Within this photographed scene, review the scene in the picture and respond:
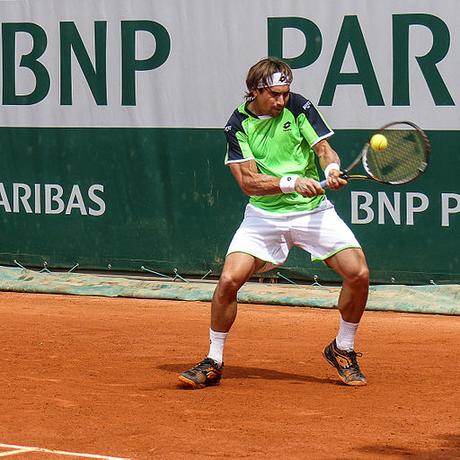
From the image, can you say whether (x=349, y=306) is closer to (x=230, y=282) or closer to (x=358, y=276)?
(x=358, y=276)

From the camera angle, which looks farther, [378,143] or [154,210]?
Answer: [154,210]

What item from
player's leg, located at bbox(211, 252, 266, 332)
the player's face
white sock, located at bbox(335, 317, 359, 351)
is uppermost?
the player's face

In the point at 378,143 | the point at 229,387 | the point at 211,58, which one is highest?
the point at 211,58

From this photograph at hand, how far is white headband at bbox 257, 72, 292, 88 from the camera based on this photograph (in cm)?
685

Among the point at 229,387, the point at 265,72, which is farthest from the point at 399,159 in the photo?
the point at 229,387

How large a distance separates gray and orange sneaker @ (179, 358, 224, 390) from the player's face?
1.34 meters

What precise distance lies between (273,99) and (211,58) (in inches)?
150

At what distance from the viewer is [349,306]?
702 cm

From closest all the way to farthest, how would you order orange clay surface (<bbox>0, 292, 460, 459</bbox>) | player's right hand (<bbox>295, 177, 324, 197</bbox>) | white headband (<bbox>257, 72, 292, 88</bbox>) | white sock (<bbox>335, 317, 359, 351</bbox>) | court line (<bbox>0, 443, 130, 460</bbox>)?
court line (<bbox>0, 443, 130, 460</bbox>), orange clay surface (<bbox>0, 292, 460, 459</bbox>), player's right hand (<bbox>295, 177, 324, 197</bbox>), white headband (<bbox>257, 72, 292, 88</bbox>), white sock (<bbox>335, 317, 359, 351</bbox>)

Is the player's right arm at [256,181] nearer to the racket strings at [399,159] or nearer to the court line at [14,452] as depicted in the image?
the racket strings at [399,159]

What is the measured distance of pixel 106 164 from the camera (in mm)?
11086

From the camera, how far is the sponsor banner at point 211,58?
32.4ft

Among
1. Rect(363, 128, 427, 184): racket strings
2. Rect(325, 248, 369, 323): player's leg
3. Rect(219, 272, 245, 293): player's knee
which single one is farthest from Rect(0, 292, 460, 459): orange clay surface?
Rect(363, 128, 427, 184): racket strings

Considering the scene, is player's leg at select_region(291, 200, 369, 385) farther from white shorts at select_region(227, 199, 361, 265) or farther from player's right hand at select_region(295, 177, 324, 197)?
player's right hand at select_region(295, 177, 324, 197)
